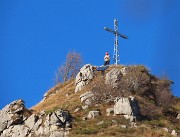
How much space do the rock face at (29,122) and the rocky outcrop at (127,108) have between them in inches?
233

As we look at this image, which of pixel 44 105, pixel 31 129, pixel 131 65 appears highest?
pixel 131 65

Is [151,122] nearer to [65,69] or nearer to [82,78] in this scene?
[82,78]

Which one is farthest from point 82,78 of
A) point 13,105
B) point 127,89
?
point 13,105

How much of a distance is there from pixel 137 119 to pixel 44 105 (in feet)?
64.4

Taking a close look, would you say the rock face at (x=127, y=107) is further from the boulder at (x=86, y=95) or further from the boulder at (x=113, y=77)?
the boulder at (x=113, y=77)

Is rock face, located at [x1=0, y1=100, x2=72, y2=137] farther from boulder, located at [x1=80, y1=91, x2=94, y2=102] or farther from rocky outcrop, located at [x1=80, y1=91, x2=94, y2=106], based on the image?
boulder, located at [x1=80, y1=91, x2=94, y2=102]

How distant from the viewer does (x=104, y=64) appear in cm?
7625

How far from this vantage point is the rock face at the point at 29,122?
2223 inches

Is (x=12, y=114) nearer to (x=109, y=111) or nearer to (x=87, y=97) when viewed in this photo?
(x=87, y=97)

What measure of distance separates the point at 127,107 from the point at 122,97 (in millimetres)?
3360

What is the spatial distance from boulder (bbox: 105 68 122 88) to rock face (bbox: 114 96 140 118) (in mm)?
6660

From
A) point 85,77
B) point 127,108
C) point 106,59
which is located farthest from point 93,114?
point 106,59

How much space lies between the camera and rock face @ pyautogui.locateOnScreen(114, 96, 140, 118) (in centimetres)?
5962

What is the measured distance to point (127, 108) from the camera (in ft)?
196
